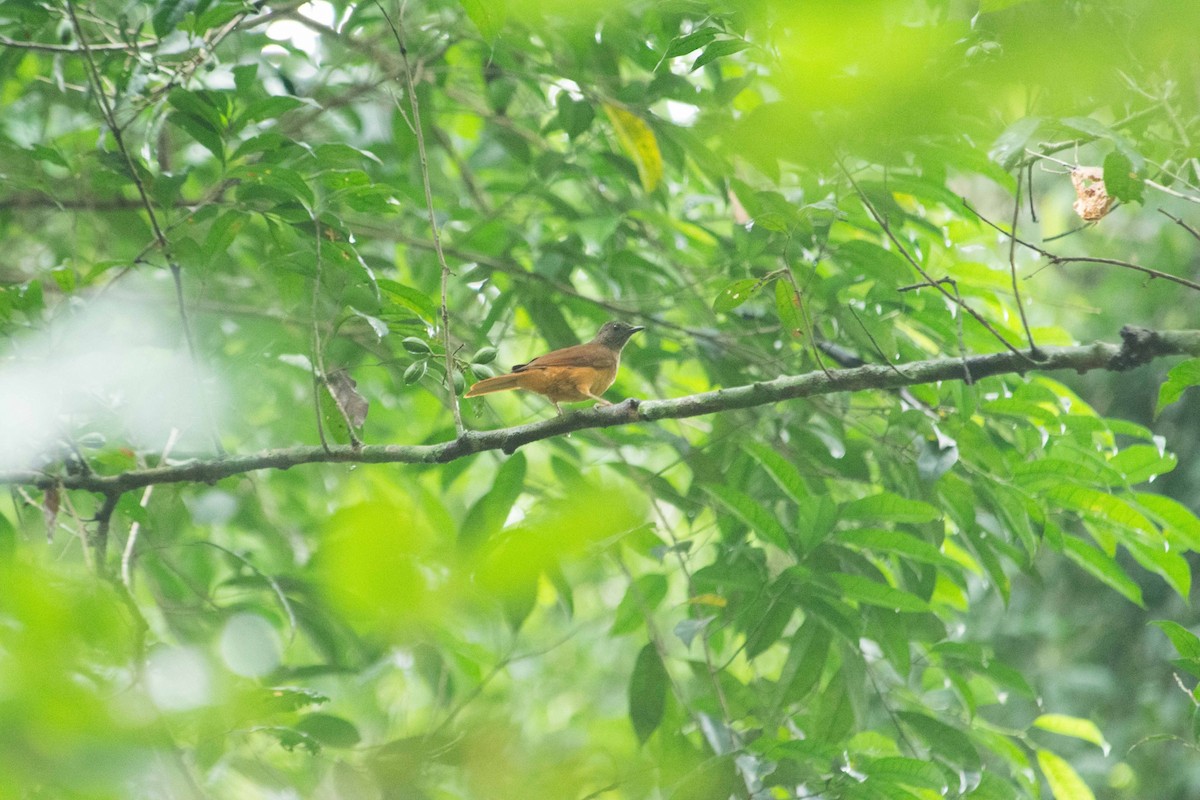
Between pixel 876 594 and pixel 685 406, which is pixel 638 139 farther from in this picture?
pixel 876 594

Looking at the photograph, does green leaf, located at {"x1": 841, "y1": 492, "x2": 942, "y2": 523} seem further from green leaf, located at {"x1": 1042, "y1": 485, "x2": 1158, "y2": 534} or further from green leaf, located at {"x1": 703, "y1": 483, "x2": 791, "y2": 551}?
green leaf, located at {"x1": 1042, "y1": 485, "x2": 1158, "y2": 534}

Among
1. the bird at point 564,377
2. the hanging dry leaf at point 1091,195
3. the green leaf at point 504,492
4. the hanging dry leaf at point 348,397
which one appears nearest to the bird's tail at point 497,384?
the bird at point 564,377

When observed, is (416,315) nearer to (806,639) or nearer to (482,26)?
(482,26)

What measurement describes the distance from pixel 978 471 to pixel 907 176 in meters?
0.98

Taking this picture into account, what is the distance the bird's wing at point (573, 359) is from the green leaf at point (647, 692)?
101 cm

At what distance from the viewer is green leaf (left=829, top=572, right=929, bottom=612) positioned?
2828mm

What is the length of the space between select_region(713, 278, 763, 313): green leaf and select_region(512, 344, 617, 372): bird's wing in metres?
0.98

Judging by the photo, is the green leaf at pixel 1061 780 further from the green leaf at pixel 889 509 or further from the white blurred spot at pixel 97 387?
the white blurred spot at pixel 97 387

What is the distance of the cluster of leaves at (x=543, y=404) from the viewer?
954mm

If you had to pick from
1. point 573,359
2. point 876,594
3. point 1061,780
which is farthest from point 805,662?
point 573,359

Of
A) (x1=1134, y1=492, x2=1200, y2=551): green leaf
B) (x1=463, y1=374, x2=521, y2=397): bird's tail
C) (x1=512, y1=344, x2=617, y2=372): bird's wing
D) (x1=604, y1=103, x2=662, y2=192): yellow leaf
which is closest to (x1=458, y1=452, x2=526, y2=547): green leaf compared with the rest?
(x1=463, y1=374, x2=521, y2=397): bird's tail

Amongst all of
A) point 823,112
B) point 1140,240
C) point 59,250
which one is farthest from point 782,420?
point 1140,240

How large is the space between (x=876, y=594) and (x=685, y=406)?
89 centimetres

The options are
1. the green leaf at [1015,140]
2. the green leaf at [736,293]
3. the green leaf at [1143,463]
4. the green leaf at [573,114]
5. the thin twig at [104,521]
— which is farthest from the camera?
the green leaf at [573,114]
